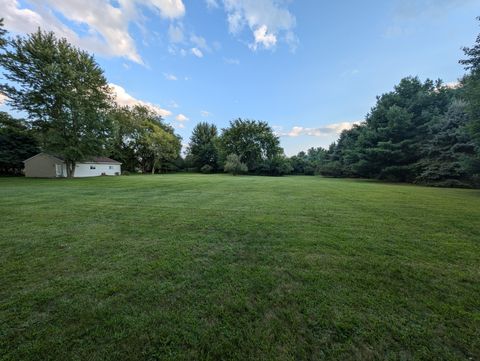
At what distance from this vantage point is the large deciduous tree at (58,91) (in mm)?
17031

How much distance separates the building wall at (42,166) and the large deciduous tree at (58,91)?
16.2 ft

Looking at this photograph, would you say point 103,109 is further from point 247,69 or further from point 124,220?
point 124,220

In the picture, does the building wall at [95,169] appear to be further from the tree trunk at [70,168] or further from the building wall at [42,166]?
the tree trunk at [70,168]

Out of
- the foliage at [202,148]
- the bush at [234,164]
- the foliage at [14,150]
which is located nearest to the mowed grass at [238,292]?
the foliage at [14,150]

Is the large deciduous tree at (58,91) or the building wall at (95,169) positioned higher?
the large deciduous tree at (58,91)

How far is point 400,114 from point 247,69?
1529 centimetres

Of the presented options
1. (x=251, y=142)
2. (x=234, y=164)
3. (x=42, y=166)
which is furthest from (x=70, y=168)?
(x=251, y=142)

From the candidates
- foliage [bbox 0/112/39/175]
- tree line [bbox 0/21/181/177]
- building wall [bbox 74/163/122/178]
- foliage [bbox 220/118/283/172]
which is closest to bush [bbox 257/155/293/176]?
foliage [bbox 220/118/283/172]

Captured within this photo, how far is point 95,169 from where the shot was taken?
91.1 ft

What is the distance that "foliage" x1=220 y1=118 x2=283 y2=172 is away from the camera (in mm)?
39719

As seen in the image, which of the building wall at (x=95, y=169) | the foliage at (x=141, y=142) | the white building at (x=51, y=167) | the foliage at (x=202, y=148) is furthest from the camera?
the foliage at (x=202, y=148)

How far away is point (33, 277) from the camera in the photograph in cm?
249

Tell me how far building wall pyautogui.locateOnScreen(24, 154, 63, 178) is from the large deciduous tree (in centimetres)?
494

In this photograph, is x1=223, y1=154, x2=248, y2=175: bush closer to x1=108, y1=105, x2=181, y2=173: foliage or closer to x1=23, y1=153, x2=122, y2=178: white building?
x1=108, y1=105, x2=181, y2=173: foliage
